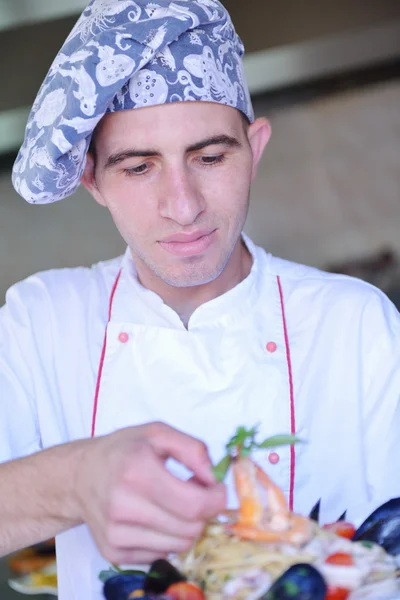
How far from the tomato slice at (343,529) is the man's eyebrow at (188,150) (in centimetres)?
62

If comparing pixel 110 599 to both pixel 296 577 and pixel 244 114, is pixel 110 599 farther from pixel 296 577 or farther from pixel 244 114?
pixel 244 114

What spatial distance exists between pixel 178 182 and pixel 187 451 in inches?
22.6

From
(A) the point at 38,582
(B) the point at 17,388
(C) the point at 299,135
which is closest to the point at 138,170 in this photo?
(B) the point at 17,388

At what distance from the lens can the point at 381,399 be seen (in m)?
1.40

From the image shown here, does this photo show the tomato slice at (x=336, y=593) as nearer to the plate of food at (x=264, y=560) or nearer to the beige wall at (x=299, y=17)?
the plate of food at (x=264, y=560)

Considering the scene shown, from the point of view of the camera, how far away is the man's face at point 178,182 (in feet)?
4.16

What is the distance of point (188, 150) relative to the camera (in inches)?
50.2

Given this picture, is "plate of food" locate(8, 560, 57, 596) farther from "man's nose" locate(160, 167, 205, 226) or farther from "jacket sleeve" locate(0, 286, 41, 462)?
"man's nose" locate(160, 167, 205, 226)

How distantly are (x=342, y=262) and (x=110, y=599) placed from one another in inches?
94.2

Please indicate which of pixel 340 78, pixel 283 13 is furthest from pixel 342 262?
pixel 283 13

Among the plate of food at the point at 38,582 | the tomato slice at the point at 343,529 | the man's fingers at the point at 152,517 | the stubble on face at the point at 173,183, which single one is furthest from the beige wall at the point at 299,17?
the man's fingers at the point at 152,517

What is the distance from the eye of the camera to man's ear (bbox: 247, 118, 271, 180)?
4.79 feet

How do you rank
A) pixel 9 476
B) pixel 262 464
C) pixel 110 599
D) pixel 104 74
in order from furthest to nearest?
pixel 262 464
pixel 104 74
pixel 9 476
pixel 110 599

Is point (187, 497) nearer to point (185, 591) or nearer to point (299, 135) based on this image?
point (185, 591)
